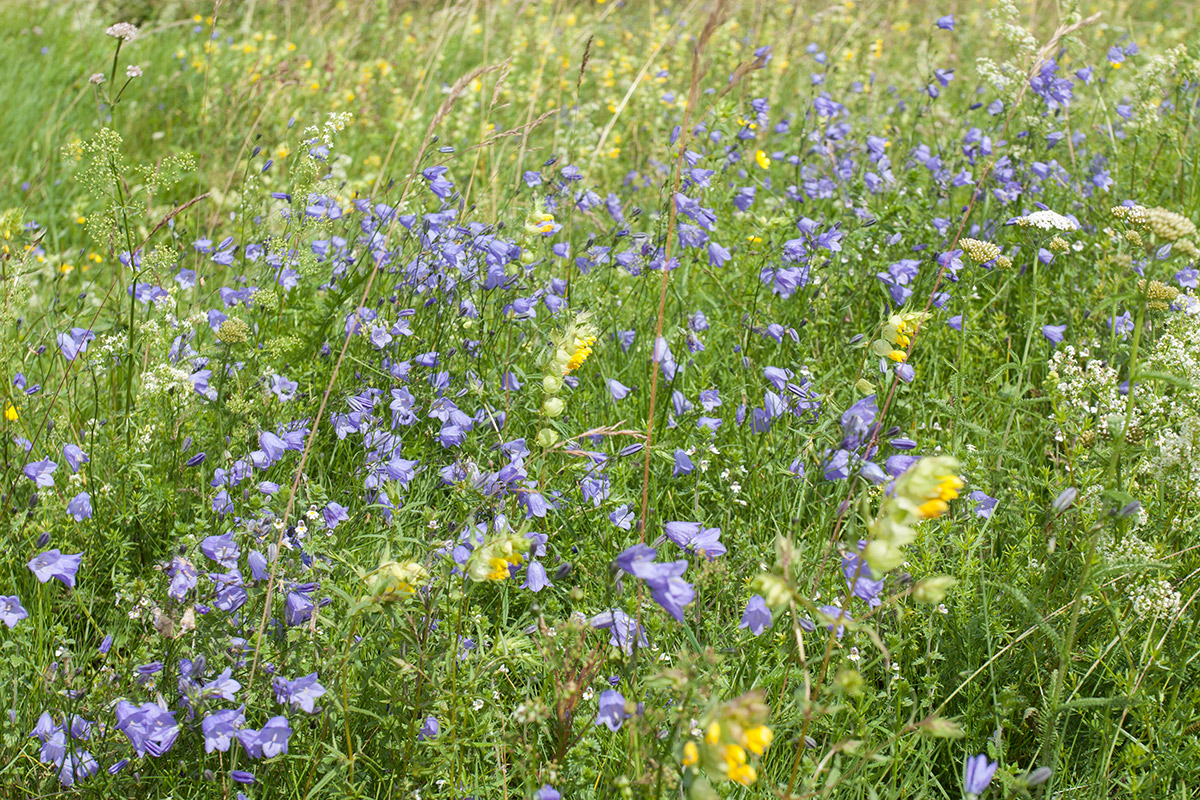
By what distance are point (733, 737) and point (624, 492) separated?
1.30 metres

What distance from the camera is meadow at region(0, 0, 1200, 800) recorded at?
1.56 m

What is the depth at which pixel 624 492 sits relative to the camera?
2332 mm

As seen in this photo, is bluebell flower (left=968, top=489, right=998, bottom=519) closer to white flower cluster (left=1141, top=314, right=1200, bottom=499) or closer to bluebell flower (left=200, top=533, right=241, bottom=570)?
white flower cluster (left=1141, top=314, right=1200, bottom=499)

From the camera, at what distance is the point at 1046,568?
2014 millimetres

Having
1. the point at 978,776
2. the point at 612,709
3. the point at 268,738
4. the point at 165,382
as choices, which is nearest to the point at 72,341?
the point at 165,382

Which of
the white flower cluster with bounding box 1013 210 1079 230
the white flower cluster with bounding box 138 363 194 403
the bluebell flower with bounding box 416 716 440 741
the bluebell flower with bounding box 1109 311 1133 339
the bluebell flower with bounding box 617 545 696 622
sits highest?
the bluebell flower with bounding box 617 545 696 622

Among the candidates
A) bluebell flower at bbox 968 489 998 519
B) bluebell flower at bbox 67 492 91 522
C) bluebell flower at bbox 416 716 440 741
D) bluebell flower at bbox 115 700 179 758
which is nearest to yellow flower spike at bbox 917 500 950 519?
bluebell flower at bbox 416 716 440 741

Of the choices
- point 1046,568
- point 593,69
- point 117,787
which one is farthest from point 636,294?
point 593,69

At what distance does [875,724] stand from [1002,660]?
419 mm

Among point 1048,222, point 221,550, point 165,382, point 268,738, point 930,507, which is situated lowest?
point 268,738

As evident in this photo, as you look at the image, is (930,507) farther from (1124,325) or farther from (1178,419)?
(1124,325)

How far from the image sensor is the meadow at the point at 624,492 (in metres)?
1.56

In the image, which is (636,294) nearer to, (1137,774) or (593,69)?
(1137,774)

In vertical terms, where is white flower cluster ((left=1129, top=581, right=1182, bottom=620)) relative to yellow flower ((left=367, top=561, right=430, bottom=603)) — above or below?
below
